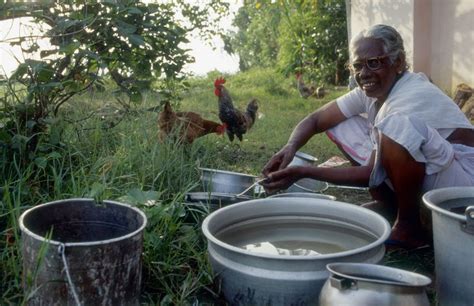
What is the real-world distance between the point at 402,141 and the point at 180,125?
2052 millimetres

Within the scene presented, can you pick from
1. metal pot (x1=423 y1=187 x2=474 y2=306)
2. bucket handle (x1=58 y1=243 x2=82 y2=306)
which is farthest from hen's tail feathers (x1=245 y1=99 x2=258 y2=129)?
bucket handle (x1=58 y1=243 x2=82 y2=306)

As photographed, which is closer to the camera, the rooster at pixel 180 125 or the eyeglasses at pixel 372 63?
the eyeglasses at pixel 372 63

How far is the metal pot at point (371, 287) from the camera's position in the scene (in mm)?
1976

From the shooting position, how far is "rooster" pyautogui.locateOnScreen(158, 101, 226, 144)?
455cm

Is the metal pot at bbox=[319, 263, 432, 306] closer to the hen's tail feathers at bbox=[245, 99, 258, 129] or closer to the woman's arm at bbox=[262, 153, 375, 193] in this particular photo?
the woman's arm at bbox=[262, 153, 375, 193]

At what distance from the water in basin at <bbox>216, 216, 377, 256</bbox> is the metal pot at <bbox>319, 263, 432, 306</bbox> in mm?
690

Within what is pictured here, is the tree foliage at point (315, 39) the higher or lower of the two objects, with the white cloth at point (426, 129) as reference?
lower

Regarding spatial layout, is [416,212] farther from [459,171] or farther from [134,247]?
[134,247]

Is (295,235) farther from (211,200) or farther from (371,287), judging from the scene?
(371,287)

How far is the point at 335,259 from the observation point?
2.27m

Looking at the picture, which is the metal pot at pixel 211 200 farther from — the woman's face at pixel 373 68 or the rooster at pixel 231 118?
the rooster at pixel 231 118

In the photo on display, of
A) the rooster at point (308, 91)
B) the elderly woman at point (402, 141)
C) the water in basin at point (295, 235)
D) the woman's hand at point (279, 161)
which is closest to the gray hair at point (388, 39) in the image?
the elderly woman at point (402, 141)

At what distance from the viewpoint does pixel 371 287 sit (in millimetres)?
1999

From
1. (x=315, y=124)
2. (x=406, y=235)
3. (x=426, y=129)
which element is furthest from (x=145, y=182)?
(x=426, y=129)
